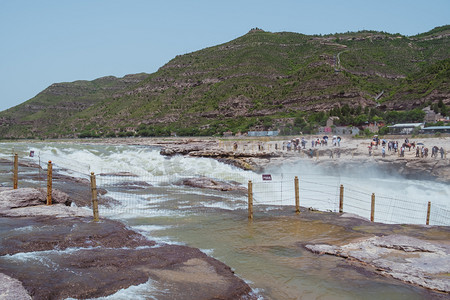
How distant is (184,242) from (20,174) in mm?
13165

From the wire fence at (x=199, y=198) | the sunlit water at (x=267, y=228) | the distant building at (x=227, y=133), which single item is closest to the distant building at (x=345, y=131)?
the sunlit water at (x=267, y=228)

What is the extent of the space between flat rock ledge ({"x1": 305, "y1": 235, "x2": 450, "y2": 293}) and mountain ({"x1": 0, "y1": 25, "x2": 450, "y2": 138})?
218ft

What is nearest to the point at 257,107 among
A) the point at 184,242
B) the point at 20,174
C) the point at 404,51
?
the point at 404,51

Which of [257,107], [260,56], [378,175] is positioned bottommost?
[378,175]

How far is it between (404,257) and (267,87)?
10490cm

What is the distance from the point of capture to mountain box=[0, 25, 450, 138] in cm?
8769

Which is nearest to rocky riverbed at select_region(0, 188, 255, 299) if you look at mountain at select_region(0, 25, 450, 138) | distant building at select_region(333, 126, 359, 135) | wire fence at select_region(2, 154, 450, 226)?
wire fence at select_region(2, 154, 450, 226)

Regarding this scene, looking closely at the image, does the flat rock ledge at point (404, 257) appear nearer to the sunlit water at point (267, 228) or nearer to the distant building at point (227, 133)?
the sunlit water at point (267, 228)

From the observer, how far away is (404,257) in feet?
26.2

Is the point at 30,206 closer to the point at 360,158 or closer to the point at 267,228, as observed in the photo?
the point at 267,228

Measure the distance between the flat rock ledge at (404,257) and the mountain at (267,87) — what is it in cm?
6637

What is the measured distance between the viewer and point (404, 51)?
136 meters

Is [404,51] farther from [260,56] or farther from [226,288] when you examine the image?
[226,288]

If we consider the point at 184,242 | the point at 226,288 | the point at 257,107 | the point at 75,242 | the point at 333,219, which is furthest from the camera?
the point at 257,107
